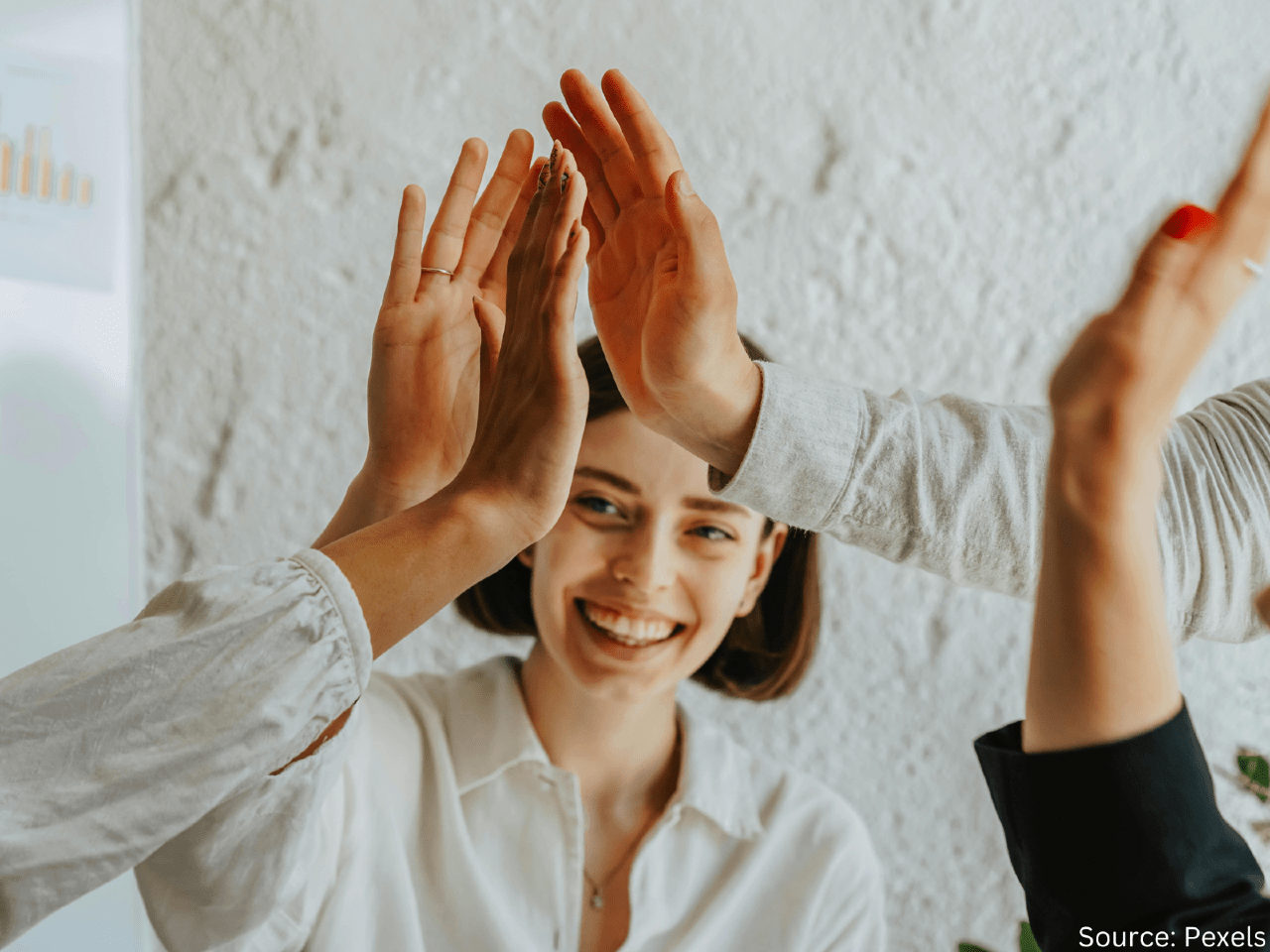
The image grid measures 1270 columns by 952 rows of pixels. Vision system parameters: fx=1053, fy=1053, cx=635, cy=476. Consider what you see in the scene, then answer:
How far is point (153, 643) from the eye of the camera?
1.19 feet

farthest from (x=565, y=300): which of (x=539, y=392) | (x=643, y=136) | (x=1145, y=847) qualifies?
(x=1145, y=847)

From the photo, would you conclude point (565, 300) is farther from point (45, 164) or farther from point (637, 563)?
point (45, 164)

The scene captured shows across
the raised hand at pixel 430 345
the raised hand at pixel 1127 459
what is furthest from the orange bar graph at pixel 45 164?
the raised hand at pixel 1127 459

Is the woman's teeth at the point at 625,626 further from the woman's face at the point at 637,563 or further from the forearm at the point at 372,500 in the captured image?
the forearm at the point at 372,500

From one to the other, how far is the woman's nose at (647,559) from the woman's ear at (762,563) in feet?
0.29

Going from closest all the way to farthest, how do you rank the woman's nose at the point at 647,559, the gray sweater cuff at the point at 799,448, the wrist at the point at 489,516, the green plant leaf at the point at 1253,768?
1. the wrist at the point at 489,516
2. the gray sweater cuff at the point at 799,448
3. the woman's nose at the point at 647,559
4. the green plant leaf at the point at 1253,768

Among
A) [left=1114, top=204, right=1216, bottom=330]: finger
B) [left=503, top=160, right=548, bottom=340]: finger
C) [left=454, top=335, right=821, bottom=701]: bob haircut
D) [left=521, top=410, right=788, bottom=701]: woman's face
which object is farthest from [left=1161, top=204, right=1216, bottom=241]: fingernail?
[left=454, top=335, right=821, bottom=701]: bob haircut

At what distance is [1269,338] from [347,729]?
88 cm

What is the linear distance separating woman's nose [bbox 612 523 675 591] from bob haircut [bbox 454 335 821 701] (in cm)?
15

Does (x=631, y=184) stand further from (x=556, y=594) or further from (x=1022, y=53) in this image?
(x=1022, y=53)

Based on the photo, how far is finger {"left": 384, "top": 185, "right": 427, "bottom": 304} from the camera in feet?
1.96

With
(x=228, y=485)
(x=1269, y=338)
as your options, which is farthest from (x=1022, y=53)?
(x=228, y=485)

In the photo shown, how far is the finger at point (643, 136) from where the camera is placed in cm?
54

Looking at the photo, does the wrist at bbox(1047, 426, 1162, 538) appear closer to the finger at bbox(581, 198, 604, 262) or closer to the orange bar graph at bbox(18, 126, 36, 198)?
the finger at bbox(581, 198, 604, 262)
